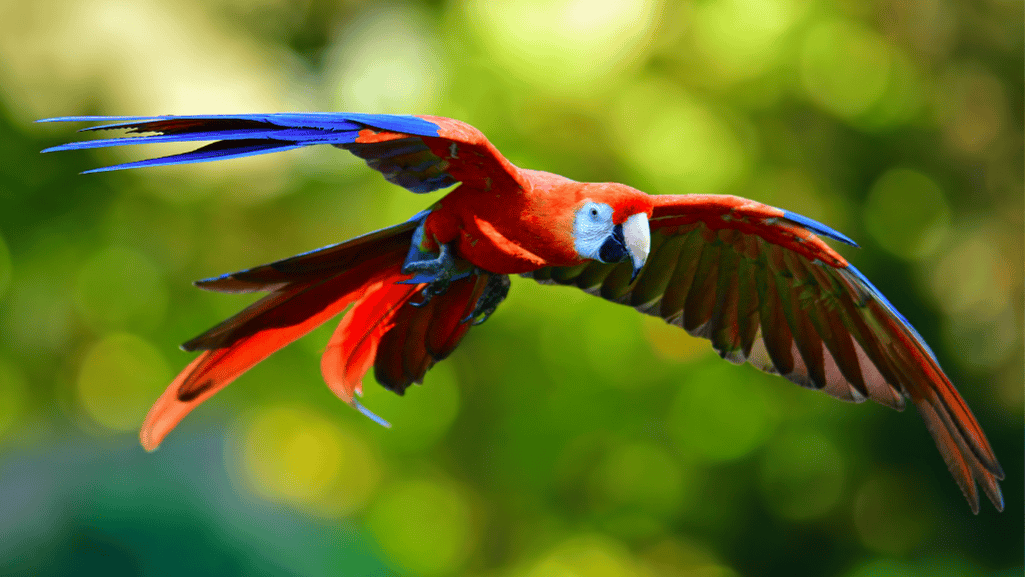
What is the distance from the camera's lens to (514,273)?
38.9 inches

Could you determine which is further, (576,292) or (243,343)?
(576,292)

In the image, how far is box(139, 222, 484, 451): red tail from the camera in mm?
1005

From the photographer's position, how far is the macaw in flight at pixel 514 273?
850mm

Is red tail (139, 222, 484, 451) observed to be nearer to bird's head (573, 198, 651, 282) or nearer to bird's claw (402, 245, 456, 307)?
bird's claw (402, 245, 456, 307)

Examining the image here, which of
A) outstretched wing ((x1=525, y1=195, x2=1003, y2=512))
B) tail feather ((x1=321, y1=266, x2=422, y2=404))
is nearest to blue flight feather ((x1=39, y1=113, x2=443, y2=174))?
tail feather ((x1=321, y1=266, x2=422, y2=404))

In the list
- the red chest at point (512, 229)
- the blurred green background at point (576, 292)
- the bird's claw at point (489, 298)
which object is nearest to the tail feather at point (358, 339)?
the bird's claw at point (489, 298)

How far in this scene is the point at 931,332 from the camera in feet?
10.8

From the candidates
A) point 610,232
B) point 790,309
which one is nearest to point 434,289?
point 610,232

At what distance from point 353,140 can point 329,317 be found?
0.38m

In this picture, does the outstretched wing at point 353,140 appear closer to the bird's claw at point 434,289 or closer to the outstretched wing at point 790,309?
the bird's claw at point 434,289

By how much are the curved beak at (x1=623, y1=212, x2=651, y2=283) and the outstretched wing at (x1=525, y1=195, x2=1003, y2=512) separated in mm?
157

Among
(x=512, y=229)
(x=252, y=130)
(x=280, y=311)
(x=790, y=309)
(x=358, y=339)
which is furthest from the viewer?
(x=790, y=309)

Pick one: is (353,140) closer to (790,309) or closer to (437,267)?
(437,267)

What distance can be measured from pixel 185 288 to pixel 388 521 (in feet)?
5.64
